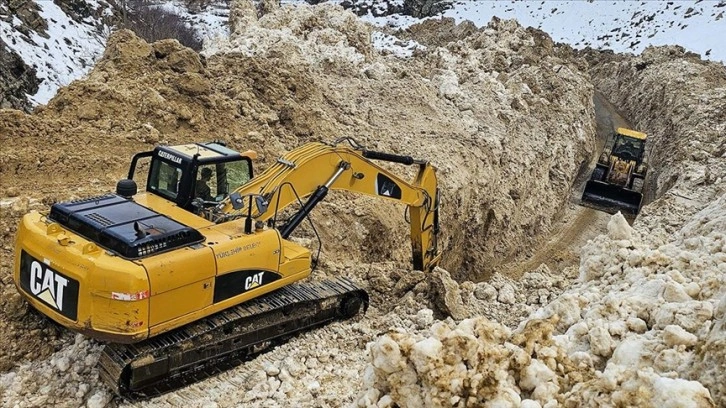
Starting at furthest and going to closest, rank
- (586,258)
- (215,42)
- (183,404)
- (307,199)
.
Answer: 1. (215,42)
2. (307,199)
3. (586,258)
4. (183,404)

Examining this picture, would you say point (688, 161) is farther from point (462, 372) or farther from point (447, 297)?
point (462, 372)

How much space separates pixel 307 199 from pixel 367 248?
9.50ft

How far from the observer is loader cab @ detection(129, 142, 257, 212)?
6.65 meters

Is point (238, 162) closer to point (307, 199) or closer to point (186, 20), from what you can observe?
point (307, 199)

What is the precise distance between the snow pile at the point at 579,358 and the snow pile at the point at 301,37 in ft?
38.7

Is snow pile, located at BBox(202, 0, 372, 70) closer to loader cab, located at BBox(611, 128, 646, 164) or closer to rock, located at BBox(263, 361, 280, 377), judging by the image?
loader cab, located at BBox(611, 128, 646, 164)

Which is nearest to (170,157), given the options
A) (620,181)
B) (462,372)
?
(462,372)

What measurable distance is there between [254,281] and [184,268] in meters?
1.05

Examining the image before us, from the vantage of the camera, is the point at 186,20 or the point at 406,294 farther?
the point at 186,20

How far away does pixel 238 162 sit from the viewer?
281 inches

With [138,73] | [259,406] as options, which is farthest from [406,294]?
[138,73]

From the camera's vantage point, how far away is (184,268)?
222 inches

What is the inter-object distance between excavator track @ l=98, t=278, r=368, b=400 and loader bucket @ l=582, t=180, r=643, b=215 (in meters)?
12.0

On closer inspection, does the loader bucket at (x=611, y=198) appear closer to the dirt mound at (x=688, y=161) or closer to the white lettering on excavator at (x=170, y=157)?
the dirt mound at (x=688, y=161)
